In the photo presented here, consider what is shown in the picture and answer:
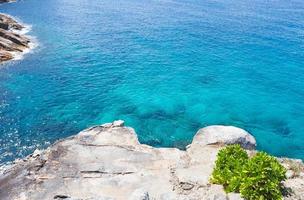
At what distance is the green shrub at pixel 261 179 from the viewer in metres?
24.2

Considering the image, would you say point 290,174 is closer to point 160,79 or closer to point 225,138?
point 225,138

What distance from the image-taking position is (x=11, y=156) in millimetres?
39562

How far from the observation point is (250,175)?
25203mm

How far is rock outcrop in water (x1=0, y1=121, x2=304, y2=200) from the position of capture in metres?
27.3

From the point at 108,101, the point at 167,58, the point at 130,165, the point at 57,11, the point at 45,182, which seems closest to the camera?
the point at 45,182

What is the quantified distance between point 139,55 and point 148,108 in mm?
21566

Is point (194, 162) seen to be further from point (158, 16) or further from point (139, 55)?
point (158, 16)

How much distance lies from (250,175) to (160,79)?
36.0m

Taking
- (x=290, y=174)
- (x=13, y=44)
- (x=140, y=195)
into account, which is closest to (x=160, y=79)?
(x=290, y=174)

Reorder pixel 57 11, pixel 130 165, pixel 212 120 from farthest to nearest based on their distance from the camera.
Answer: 1. pixel 57 11
2. pixel 212 120
3. pixel 130 165

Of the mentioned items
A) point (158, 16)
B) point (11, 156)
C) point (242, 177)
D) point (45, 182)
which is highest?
point (158, 16)

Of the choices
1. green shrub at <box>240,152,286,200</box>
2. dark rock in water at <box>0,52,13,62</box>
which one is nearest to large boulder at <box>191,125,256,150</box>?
green shrub at <box>240,152,286,200</box>

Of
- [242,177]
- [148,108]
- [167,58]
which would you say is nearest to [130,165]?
[242,177]

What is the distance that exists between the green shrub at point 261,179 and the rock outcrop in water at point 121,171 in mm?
1514
